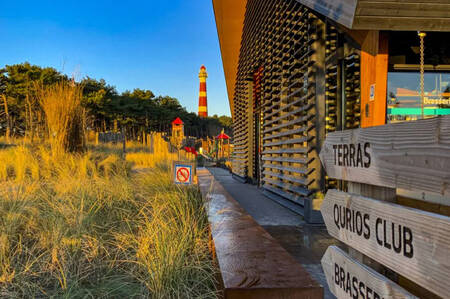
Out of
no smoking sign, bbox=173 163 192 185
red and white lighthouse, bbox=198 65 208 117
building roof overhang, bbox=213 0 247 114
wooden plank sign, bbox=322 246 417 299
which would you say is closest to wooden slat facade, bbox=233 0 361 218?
no smoking sign, bbox=173 163 192 185

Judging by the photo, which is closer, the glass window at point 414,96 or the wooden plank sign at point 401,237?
the wooden plank sign at point 401,237

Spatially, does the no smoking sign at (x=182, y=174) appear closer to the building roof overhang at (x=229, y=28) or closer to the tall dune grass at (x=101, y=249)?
the tall dune grass at (x=101, y=249)

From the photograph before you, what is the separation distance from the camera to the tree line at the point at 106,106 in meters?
19.7

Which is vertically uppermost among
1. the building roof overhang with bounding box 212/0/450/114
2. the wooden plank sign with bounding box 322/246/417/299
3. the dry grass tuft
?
the building roof overhang with bounding box 212/0/450/114

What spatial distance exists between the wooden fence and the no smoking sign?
268 cm

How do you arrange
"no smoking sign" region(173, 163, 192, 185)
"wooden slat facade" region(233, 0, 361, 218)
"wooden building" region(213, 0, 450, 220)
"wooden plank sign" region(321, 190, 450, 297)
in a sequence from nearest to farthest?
1. "wooden plank sign" region(321, 190, 450, 297)
2. "wooden building" region(213, 0, 450, 220)
3. "no smoking sign" region(173, 163, 192, 185)
4. "wooden slat facade" region(233, 0, 361, 218)

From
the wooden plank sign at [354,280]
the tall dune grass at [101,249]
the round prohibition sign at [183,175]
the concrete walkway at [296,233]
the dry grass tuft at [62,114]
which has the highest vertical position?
the dry grass tuft at [62,114]

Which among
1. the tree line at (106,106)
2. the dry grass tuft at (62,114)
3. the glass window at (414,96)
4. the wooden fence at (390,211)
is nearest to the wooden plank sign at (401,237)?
the wooden fence at (390,211)

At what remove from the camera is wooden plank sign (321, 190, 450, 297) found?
0.77 m

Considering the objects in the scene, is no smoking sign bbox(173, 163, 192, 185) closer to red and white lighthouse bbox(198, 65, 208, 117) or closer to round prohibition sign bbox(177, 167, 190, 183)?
round prohibition sign bbox(177, 167, 190, 183)

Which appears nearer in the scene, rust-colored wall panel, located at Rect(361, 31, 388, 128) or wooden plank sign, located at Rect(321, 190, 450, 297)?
wooden plank sign, located at Rect(321, 190, 450, 297)

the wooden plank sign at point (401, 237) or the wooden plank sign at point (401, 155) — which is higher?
the wooden plank sign at point (401, 155)

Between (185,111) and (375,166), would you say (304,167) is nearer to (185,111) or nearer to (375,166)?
(375,166)

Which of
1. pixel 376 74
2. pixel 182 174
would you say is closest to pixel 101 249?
pixel 182 174
